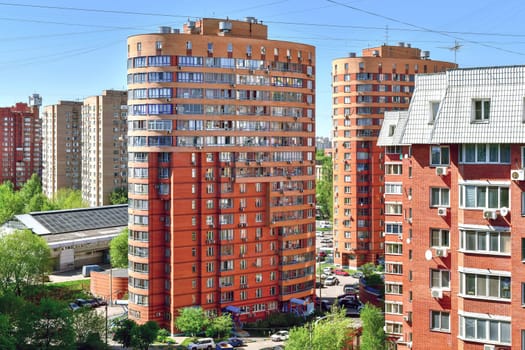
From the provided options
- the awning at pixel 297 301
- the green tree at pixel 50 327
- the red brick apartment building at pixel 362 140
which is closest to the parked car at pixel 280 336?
the awning at pixel 297 301

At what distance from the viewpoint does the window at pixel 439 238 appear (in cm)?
2227

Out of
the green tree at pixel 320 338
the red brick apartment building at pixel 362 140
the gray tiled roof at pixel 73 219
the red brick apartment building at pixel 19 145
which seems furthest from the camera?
the red brick apartment building at pixel 19 145

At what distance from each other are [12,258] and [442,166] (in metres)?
60.1

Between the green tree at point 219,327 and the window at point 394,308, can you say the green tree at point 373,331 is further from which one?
the green tree at point 219,327

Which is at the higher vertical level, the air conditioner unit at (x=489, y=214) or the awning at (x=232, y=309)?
the air conditioner unit at (x=489, y=214)

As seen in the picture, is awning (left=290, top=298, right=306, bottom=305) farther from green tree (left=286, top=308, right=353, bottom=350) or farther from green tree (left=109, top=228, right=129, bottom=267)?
green tree (left=109, top=228, right=129, bottom=267)

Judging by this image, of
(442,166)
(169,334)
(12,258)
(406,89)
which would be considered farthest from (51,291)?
(442,166)

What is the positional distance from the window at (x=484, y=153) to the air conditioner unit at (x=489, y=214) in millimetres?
1625

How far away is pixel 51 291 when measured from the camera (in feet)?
247

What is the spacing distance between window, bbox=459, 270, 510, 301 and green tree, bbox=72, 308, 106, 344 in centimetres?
3530

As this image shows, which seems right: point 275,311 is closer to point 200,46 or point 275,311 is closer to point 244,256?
point 244,256

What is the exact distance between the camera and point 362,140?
3533 inches

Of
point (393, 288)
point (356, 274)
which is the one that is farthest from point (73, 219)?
point (393, 288)

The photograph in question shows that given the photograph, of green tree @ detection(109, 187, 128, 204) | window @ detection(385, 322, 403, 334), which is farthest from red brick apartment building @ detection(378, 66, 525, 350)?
green tree @ detection(109, 187, 128, 204)
